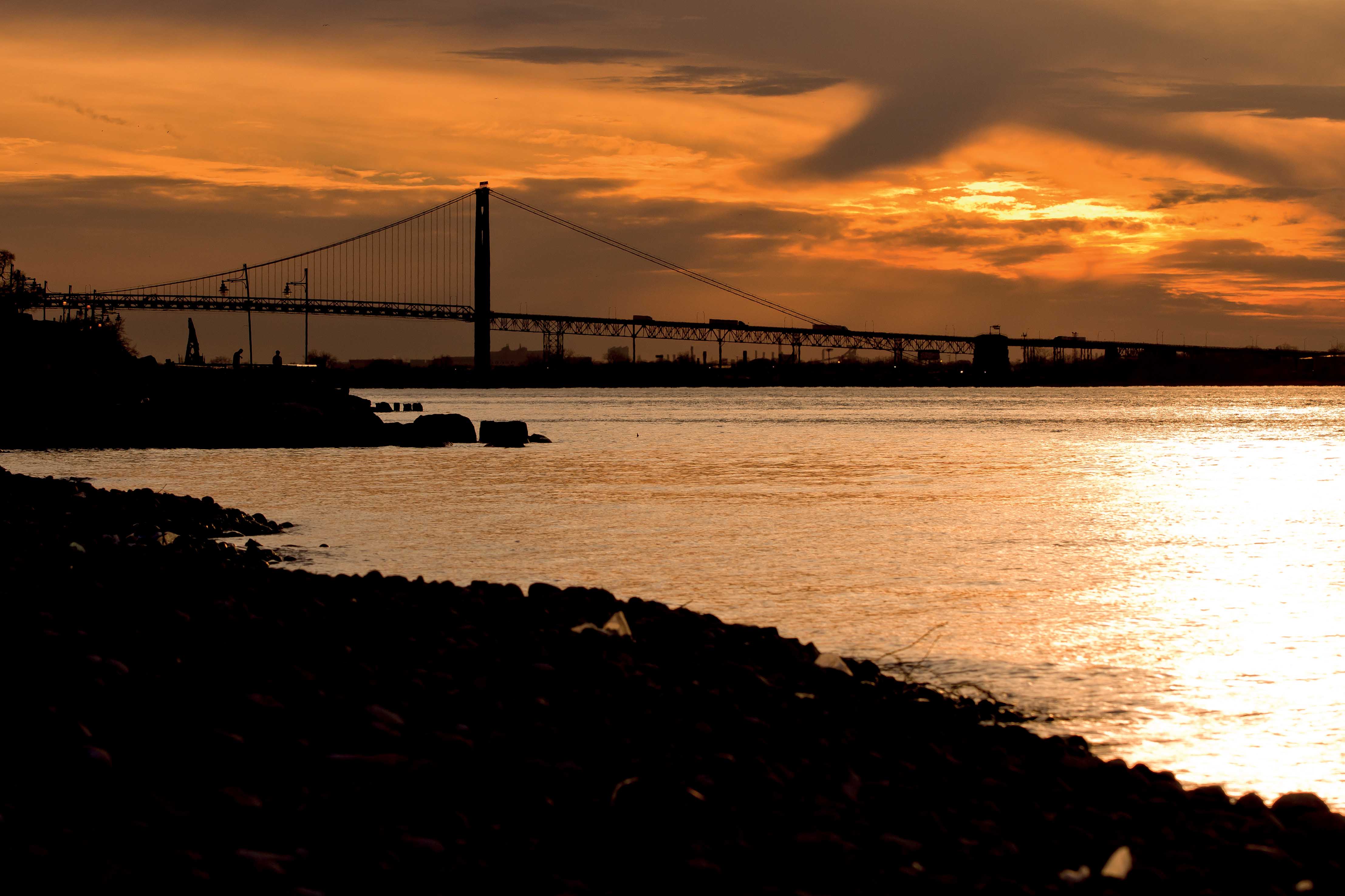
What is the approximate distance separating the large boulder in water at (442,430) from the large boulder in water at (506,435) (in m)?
0.89

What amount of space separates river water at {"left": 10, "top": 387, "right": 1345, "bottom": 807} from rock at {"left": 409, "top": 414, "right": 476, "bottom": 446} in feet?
5.96

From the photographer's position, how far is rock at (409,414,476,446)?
24.3 m

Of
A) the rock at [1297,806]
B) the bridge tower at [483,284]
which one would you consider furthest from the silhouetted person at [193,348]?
the rock at [1297,806]

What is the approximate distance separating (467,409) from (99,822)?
188ft

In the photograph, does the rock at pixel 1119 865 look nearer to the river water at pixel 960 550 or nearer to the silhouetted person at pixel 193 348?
the river water at pixel 960 550

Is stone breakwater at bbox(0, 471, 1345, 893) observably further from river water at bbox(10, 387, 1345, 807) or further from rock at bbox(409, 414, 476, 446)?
rock at bbox(409, 414, 476, 446)

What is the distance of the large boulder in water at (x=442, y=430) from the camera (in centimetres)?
2434

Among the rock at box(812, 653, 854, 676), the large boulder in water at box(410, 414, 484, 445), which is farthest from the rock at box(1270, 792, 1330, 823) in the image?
the large boulder in water at box(410, 414, 484, 445)

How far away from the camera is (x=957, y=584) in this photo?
7.20 m

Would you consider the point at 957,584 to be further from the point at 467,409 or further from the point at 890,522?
the point at 467,409

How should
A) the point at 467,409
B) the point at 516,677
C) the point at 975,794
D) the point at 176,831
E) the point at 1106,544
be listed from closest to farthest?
the point at 176,831, the point at 975,794, the point at 516,677, the point at 1106,544, the point at 467,409

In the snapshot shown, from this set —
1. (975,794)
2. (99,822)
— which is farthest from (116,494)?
(975,794)

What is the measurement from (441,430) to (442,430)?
33mm

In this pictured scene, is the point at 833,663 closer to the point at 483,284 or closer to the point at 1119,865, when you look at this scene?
the point at 1119,865
